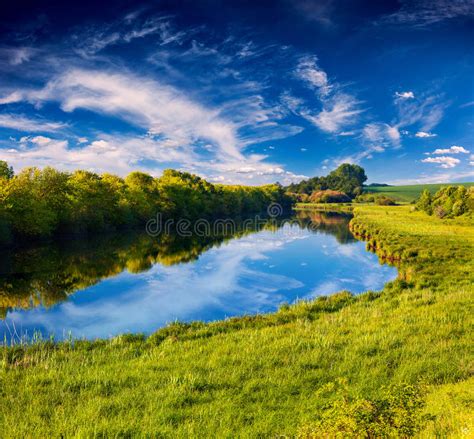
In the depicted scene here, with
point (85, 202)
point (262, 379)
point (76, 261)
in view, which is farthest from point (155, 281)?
point (85, 202)

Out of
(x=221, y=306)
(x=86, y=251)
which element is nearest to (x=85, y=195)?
(x=86, y=251)

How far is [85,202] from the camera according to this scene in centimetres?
5050

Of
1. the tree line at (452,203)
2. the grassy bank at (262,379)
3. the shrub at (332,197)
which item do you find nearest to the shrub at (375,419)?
the grassy bank at (262,379)

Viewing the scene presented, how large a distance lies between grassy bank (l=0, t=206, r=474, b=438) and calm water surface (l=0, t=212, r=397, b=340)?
6.45 metres

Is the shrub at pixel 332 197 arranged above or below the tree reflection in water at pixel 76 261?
above

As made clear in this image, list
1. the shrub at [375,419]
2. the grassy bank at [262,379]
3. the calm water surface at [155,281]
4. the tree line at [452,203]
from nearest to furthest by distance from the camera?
the shrub at [375,419] → the grassy bank at [262,379] → the calm water surface at [155,281] → the tree line at [452,203]

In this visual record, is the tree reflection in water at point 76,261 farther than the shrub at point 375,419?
Yes

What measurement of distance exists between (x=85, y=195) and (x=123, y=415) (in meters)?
50.8

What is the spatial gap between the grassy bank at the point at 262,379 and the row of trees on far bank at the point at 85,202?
33.5m

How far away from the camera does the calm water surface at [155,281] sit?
1777cm

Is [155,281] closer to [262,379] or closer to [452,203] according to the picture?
[262,379]

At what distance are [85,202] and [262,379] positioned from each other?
163ft

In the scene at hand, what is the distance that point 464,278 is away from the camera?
62.5 ft

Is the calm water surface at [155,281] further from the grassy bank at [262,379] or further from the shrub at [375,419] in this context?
the shrub at [375,419]
